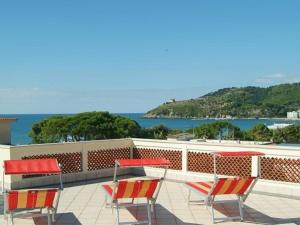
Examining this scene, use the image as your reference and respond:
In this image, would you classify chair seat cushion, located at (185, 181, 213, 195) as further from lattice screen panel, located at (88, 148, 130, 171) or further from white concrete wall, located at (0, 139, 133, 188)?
lattice screen panel, located at (88, 148, 130, 171)

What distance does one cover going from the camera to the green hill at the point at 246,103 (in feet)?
433

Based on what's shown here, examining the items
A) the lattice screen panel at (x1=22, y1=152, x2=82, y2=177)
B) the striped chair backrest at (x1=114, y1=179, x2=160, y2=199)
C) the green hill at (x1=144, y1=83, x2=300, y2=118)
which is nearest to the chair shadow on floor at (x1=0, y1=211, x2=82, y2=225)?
the striped chair backrest at (x1=114, y1=179, x2=160, y2=199)

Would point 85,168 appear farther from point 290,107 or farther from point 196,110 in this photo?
point 196,110

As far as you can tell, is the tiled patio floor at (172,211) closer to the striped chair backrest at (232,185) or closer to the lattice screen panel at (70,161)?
the striped chair backrest at (232,185)

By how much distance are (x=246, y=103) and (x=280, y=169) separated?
134804 mm

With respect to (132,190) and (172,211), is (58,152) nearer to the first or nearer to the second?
(172,211)

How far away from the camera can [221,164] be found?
11.2 meters

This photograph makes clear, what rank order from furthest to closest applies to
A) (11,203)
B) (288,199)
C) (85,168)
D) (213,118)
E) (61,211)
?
(213,118) < (85,168) < (288,199) < (61,211) < (11,203)

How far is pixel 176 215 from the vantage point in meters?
7.80

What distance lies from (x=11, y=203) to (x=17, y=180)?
14.8 ft

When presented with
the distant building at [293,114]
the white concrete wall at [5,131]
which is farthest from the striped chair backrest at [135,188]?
the distant building at [293,114]

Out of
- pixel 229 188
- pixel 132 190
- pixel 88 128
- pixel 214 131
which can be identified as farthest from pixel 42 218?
pixel 214 131

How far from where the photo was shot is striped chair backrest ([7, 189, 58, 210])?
6352 mm

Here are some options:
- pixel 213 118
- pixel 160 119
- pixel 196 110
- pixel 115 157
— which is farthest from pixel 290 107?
pixel 115 157
